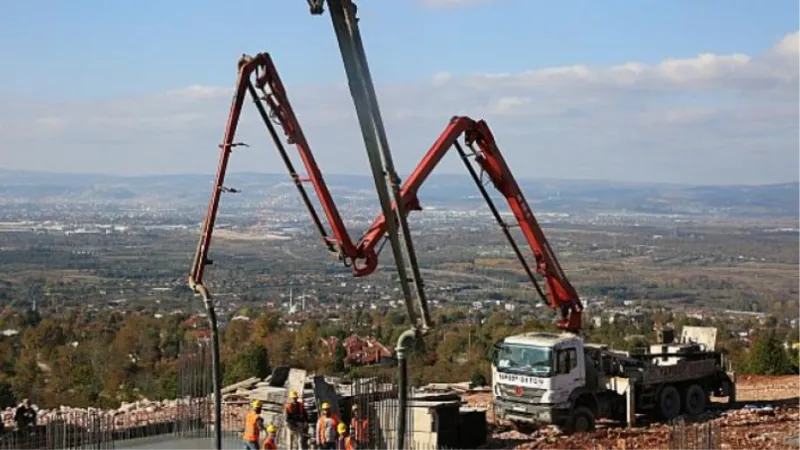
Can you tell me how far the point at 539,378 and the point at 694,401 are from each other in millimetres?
4464

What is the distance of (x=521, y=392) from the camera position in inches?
792

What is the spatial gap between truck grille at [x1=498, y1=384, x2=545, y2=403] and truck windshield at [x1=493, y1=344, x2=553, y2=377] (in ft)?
0.93

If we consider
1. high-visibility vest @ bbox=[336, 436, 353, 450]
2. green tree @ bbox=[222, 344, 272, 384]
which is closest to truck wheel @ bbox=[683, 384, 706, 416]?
high-visibility vest @ bbox=[336, 436, 353, 450]

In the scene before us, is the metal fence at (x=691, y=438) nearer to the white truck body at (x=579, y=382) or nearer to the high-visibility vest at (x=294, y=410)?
the white truck body at (x=579, y=382)

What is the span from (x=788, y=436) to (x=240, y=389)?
38.7ft

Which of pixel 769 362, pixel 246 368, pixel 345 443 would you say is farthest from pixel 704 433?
pixel 769 362

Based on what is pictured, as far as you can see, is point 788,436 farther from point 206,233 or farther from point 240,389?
point 240,389

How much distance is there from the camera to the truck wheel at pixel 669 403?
21.8 m

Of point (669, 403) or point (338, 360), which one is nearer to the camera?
point (669, 403)

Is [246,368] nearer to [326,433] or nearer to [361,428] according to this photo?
[361,428]

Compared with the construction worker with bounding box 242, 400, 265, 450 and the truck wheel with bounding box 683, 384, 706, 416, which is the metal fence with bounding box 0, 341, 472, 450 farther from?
the truck wheel with bounding box 683, 384, 706, 416

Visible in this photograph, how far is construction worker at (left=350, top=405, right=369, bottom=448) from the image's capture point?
1722 cm

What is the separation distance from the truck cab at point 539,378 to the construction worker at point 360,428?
11.6 ft

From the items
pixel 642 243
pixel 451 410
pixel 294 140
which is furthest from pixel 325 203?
pixel 642 243
